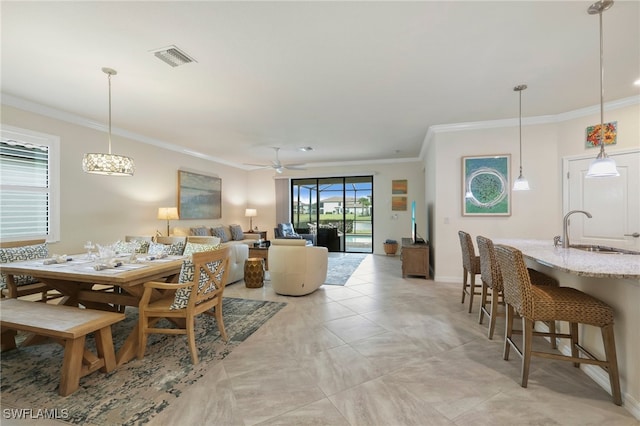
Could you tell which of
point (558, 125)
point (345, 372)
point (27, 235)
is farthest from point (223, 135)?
point (558, 125)

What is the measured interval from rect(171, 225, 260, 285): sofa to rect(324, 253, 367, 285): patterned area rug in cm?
161

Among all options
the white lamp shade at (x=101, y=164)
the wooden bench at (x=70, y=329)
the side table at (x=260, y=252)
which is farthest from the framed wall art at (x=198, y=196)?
the wooden bench at (x=70, y=329)

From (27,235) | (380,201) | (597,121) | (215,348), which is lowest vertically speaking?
(215,348)

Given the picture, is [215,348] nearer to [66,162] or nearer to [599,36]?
[66,162]

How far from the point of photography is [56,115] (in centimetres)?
402

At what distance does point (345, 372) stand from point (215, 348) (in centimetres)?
124

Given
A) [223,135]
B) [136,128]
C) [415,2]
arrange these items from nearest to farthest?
[415,2]
[136,128]
[223,135]

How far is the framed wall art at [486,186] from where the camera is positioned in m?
4.43

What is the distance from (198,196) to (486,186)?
6379mm

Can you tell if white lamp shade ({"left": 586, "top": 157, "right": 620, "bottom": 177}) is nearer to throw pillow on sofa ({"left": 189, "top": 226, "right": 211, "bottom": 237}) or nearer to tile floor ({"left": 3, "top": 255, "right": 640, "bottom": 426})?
tile floor ({"left": 3, "top": 255, "right": 640, "bottom": 426})

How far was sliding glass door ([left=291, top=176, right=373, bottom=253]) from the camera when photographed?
27.7 ft

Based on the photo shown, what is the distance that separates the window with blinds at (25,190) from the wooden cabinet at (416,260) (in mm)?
5780

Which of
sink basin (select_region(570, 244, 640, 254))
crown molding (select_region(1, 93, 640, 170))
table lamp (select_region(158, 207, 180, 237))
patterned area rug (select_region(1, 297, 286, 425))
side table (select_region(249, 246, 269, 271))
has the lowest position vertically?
patterned area rug (select_region(1, 297, 286, 425))

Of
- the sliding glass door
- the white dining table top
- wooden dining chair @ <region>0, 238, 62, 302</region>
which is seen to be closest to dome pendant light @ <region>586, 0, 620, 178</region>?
the white dining table top
